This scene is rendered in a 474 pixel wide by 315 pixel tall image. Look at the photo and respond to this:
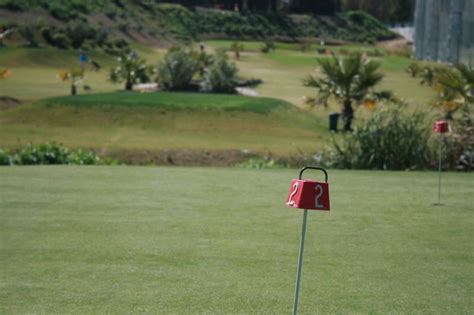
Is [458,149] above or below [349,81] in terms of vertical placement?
below

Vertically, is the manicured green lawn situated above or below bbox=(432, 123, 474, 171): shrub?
below

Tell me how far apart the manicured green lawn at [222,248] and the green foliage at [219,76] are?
2254cm

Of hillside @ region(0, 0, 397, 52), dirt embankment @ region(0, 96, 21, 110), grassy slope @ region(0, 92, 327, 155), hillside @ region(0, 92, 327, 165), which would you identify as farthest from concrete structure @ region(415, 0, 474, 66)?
hillside @ region(0, 0, 397, 52)

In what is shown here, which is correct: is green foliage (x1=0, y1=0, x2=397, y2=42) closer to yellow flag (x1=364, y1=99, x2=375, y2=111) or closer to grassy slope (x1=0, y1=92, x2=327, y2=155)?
grassy slope (x1=0, y1=92, x2=327, y2=155)

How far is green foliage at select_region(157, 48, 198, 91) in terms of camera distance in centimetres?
3491

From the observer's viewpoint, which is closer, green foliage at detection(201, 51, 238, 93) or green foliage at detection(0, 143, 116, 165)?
green foliage at detection(0, 143, 116, 165)

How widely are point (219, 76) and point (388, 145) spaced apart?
18.7m

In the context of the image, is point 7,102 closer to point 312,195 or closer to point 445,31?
point 445,31

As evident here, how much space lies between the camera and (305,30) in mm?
95375

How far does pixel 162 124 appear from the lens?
27125mm

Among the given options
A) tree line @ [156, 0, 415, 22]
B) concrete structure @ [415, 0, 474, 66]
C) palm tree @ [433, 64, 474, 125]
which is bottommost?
palm tree @ [433, 64, 474, 125]

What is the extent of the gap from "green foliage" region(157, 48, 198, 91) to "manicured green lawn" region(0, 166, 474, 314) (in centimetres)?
2261

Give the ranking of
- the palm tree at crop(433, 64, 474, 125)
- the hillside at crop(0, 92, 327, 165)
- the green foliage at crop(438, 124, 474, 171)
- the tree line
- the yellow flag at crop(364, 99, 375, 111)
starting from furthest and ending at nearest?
1. the tree line
2. the yellow flag at crop(364, 99, 375, 111)
3. the hillside at crop(0, 92, 327, 165)
4. the palm tree at crop(433, 64, 474, 125)
5. the green foliage at crop(438, 124, 474, 171)

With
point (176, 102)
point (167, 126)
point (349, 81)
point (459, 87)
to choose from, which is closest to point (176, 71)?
point (176, 102)
